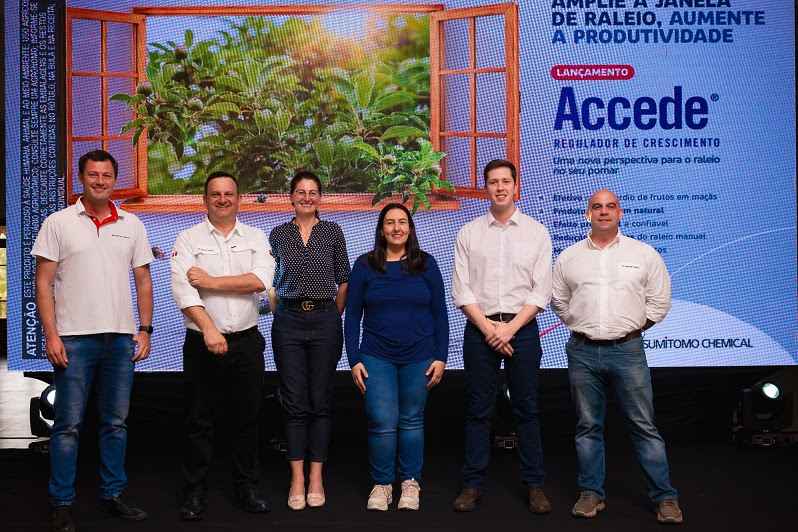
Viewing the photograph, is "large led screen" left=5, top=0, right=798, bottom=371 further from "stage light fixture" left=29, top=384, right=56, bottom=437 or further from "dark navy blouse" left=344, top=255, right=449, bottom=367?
"dark navy blouse" left=344, top=255, right=449, bottom=367

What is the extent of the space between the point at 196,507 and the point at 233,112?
2.06 m

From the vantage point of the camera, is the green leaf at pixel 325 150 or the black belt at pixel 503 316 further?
the green leaf at pixel 325 150

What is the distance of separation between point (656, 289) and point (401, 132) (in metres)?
1.73

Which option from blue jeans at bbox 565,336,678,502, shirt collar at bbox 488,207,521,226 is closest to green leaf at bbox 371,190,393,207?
shirt collar at bbox 488,207,521,226

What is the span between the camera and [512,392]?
127 inches

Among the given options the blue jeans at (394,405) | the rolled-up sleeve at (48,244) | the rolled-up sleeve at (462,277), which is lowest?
the blue jeans at (394,405)

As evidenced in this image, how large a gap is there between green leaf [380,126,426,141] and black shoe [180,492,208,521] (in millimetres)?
2041

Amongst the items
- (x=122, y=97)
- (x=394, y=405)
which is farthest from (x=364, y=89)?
(x=394, y=405)

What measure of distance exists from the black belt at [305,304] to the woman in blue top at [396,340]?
10cm

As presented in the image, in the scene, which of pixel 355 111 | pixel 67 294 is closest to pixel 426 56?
pixel 355 111

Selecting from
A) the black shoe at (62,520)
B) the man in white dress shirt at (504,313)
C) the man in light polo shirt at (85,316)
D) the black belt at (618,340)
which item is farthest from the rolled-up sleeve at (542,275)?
the black shoe at (62,520)

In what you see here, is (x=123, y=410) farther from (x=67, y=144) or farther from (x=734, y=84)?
Answer: (x=734, y=84)

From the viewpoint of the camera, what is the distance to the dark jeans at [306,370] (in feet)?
10.5

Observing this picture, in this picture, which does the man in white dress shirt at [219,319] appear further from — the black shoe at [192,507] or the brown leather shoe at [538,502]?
the brown leather shoe at [538,502]
